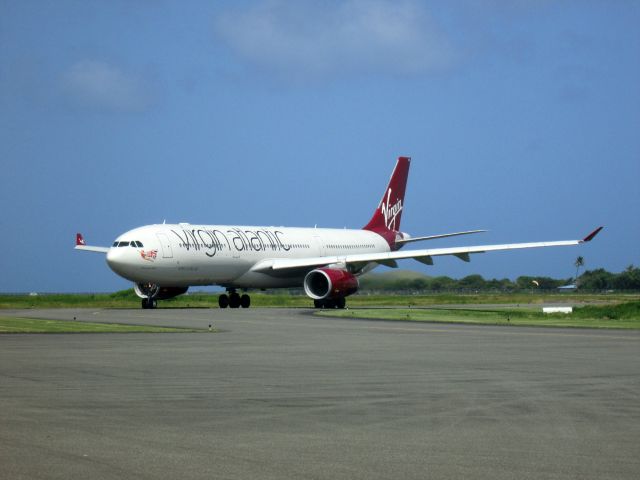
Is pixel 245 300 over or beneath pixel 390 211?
beneath

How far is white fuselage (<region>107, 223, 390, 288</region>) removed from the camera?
154 feet

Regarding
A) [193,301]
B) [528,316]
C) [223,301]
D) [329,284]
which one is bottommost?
[528,316]

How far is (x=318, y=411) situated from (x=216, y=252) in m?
39.4

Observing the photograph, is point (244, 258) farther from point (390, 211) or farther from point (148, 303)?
point (390, 211)

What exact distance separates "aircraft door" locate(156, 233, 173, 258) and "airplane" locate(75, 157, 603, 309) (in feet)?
0.15

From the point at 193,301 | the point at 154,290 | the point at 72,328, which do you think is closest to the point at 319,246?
the point at 193,301

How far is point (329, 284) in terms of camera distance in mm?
49094

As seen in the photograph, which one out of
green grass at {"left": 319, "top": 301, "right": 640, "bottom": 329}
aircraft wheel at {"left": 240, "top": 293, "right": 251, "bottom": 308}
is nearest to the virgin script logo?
aircraft wheel at {"left": 240, "top": 293, "right": 251, "bottom": 308}

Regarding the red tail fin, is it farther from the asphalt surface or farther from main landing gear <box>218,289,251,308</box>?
the asphalt surface

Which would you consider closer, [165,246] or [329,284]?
[165,246]

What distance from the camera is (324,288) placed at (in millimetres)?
50156

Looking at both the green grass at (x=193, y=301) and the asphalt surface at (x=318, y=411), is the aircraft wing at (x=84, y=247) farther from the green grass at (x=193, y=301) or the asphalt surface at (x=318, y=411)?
the asphalt surface at (x=318, y=411)

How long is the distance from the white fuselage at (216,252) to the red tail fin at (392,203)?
15.1 ft

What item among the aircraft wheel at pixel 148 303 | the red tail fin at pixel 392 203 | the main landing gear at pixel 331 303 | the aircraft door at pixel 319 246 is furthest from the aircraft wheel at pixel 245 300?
the red tail fin at pixel 392 203
